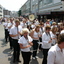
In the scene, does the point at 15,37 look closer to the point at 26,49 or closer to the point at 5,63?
the point at 5,63

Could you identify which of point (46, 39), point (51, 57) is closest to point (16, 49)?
point (46, 39)

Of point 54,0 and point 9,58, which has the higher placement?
point 54,0

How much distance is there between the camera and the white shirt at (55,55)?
227cm

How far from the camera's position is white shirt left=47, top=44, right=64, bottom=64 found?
227 centimetres

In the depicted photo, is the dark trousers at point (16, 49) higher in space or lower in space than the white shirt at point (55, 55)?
lower

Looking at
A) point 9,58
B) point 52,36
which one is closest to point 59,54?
point 52,36

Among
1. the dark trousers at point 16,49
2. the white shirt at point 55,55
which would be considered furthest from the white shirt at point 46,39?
the white shirt at point 55,55

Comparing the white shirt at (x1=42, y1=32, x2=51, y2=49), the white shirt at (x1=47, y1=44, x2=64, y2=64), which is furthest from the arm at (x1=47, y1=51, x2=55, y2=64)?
the white shirt at (x1=42, y1=32, x2=51, y2=49)

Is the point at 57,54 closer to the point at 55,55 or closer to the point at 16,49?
the point at 55,55

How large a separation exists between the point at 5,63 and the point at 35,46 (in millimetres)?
1534

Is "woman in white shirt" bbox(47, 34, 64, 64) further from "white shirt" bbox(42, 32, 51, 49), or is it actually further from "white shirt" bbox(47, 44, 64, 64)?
"white shirt" bbox(42, 32, 51, 49)

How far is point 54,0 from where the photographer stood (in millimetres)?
25359

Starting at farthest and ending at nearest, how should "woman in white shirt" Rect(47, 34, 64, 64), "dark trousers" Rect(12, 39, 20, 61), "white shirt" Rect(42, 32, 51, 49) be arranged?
"dark trousers" Rect(12, 39, 20, 61) < "white shirt" Rect(42, 32, 51, 49) < "woman in white shirt" Rect(47, 34, 64, 64)

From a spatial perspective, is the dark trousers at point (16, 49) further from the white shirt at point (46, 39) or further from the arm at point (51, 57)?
the arm at point (51, 57)
